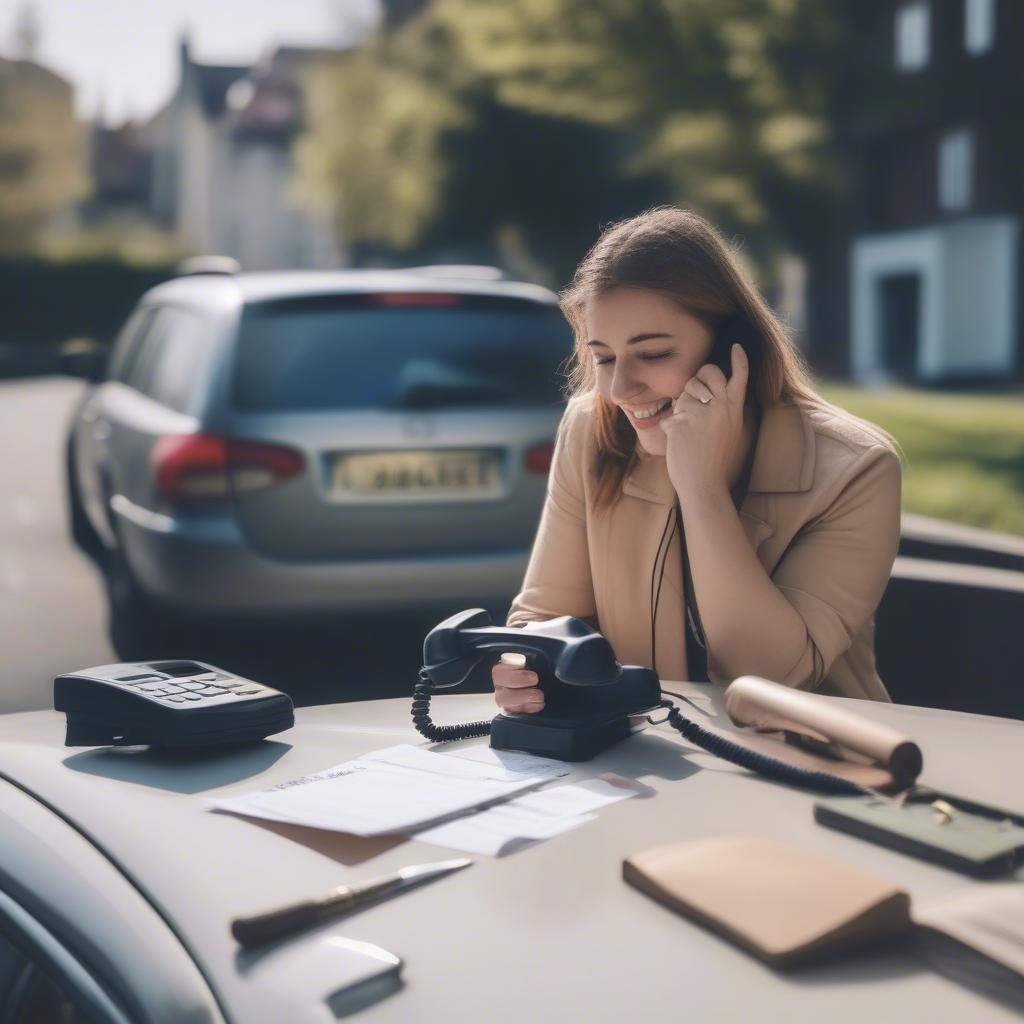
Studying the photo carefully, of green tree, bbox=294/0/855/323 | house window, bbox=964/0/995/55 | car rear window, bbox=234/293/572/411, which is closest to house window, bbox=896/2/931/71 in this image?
house window, bbox=964/0/995/55

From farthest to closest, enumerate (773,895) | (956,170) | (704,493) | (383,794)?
(956,170) < (704,493) < (383,794) < (773,895)

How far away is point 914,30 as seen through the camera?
116 feet

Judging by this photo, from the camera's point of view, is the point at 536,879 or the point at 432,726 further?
the point at 432,726

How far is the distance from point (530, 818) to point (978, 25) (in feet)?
113

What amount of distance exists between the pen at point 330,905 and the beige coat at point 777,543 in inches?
53.0

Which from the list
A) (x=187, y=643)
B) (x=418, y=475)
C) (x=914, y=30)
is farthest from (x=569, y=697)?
(x=914, y=30)

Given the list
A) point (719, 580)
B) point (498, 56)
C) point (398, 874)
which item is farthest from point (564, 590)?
point (498, 56)

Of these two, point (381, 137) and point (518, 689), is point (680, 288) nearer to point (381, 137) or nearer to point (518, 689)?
point (518, 689)

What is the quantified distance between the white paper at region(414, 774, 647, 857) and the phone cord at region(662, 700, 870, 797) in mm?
145

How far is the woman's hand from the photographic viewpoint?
300cm

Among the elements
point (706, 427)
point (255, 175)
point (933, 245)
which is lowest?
point (706, 427)

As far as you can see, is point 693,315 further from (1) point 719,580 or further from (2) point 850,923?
(2) point 850,923

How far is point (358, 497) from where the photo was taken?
5789mm

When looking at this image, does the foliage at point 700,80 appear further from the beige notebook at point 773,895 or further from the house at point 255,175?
the house at point 255,175
